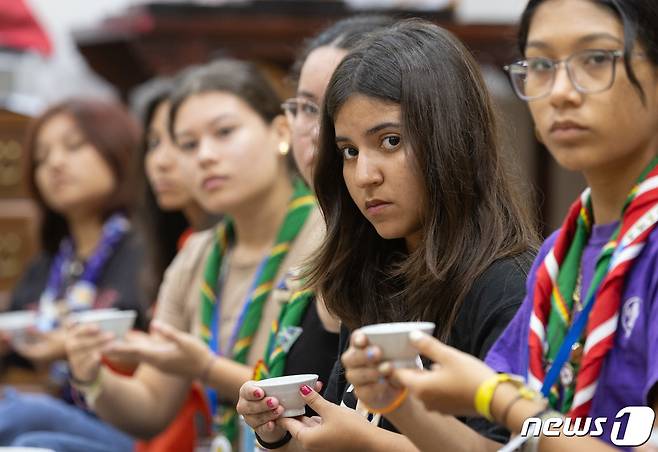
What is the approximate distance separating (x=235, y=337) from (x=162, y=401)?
1.22 ft

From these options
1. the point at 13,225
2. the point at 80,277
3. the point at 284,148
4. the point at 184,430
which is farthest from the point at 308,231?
the point at 13,225

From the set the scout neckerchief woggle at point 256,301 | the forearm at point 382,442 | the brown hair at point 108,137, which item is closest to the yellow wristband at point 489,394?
the forearm at point 382,442

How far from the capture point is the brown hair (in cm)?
452

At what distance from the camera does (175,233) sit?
406 centimetres

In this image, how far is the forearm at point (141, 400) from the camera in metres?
3.23

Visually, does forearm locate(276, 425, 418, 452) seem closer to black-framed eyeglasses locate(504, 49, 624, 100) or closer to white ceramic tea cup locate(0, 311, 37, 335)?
black-framed eyeglasses locate(504, 49, 624, 100)

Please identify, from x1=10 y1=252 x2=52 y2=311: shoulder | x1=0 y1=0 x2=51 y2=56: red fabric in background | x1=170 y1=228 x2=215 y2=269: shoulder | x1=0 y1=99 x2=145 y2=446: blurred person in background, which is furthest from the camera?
x1=0 y1=0 x2=51 y2=56: red fabric in background

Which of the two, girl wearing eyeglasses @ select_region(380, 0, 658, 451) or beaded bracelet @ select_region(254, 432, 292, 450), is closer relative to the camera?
girl wearing eyeglasses @ select_region(380, 0, 658, 451)

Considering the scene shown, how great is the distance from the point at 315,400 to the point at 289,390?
71 mm

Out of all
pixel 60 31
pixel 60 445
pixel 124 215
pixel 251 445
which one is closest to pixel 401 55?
pixel 251 445

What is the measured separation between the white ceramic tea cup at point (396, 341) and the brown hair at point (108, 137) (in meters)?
3.03

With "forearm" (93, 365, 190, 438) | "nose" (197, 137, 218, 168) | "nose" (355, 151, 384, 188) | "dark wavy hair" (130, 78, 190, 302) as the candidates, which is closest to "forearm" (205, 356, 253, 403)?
"forearm" (93, 365, 190, 438)

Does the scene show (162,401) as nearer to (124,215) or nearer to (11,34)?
(124,215)

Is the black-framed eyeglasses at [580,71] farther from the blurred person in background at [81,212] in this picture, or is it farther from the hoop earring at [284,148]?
the blurred person in background at [81,212]
